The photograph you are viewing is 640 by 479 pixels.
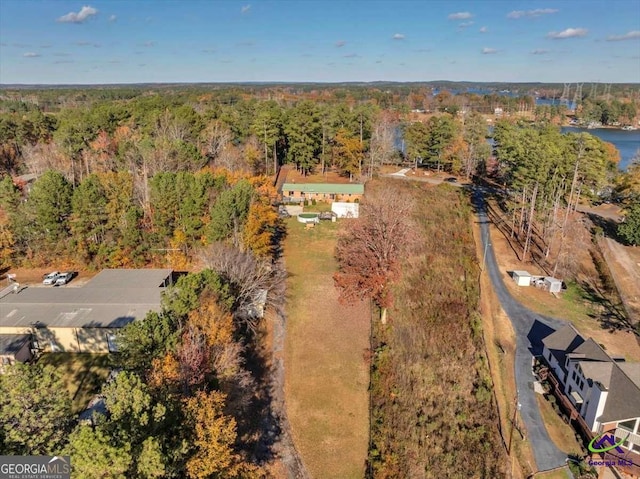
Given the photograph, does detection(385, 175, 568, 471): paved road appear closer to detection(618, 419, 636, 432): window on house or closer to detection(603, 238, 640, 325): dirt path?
detection(618, 419, 636, 432): window on house

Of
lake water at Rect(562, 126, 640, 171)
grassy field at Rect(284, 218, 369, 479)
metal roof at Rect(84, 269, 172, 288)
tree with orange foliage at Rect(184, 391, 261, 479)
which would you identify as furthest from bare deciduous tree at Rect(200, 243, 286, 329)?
lake water at Rect(562, 126, 640, 171)

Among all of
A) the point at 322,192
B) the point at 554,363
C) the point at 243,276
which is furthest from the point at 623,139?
the point at 243,276

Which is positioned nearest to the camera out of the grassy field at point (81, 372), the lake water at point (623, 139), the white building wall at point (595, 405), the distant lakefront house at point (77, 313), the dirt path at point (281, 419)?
the dirt path at point (281, 419)

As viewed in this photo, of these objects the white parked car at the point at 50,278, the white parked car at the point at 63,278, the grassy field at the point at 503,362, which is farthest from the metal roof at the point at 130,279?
the grassy field at the point at 503,362

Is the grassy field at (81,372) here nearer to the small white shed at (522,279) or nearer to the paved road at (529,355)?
the paved road at (529,355)

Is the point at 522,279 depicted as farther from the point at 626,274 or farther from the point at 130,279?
the point at 130,279

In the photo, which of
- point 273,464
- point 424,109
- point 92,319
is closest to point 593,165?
point 273,464

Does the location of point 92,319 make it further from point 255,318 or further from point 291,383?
point 291,383

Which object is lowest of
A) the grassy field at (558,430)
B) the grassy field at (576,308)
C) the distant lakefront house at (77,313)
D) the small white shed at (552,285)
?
the grassy field at (558,430)
